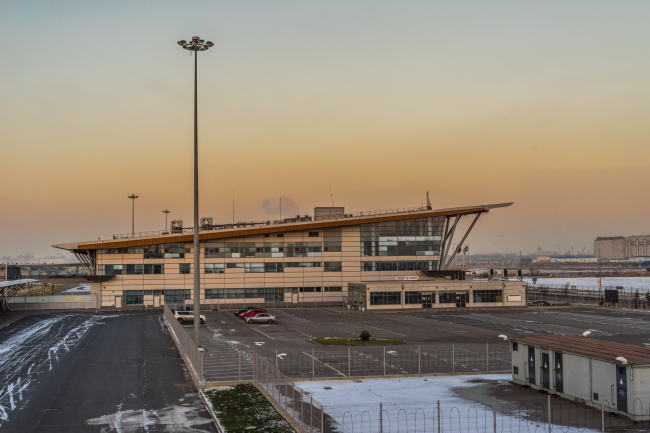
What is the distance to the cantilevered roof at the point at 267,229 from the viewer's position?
9531cm

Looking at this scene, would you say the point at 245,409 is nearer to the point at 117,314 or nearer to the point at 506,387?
the point at 506,387

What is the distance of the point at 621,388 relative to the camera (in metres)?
26.2

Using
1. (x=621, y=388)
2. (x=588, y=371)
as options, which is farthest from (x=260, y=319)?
(x=621, y=388)

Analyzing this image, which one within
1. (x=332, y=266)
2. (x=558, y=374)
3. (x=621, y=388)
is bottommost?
(x=558, y=374)

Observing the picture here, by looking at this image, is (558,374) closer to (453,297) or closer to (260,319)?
(260,319)

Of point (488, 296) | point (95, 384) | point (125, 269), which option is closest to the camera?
point (95, 384)

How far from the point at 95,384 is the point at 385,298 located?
63.8 metres

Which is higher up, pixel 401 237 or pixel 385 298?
pixel 401 237

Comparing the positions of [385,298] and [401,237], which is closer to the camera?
[385,298]

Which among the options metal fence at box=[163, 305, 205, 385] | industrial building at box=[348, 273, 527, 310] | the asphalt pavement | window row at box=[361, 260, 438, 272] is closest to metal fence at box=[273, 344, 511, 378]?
metal fence at box=[163, 305, 205, 385]

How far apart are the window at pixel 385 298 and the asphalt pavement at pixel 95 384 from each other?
39285 mm

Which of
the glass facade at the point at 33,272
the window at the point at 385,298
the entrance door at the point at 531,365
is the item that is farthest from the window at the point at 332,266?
the entrance door at the point at 531,365

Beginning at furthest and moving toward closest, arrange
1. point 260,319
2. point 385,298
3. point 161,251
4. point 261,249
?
point 261,249 < point 161,251 < point 385,298 < point 260,319

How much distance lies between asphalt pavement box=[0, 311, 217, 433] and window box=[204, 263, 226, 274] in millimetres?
37228
